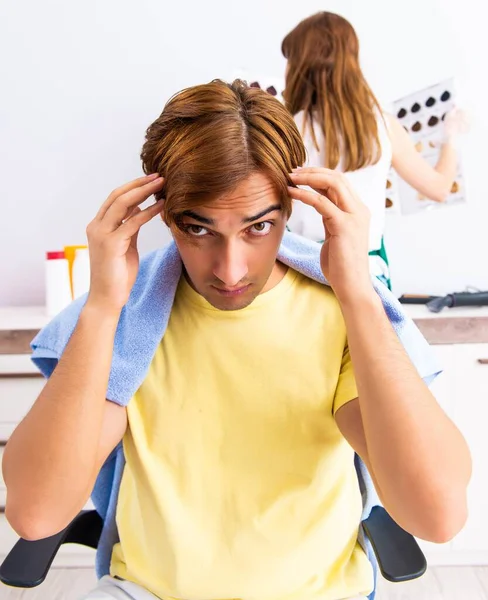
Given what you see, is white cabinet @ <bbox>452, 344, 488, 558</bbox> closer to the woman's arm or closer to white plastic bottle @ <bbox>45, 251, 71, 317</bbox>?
the woman's arm

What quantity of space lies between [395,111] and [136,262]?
139 centimetres

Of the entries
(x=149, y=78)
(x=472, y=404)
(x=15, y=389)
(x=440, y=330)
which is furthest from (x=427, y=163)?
(x=15, y=389)

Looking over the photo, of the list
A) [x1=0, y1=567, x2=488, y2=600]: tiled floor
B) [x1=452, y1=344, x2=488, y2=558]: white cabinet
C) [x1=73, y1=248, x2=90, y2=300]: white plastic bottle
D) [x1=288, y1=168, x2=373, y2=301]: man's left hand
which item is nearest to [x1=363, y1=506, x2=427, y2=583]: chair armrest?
[x1=288, y1=168, x2=373, y2=301]: man's left hand

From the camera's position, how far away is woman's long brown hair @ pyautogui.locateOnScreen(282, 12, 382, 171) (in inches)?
60.2

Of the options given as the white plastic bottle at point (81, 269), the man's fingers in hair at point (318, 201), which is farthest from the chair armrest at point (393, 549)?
the white plastic bottle at point (81, 269)

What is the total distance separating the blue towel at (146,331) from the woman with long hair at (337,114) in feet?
1.97

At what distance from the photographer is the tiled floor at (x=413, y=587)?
1.79 meters

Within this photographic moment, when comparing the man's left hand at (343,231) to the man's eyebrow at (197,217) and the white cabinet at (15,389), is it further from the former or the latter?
the white cabinet at (15,389)

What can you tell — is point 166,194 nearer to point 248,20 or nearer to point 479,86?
point 248,20

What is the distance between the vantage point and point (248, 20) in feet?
6.43

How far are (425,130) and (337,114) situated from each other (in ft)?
1.71

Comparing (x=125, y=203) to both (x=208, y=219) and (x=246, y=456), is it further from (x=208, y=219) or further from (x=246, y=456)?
(x=246, y=456)

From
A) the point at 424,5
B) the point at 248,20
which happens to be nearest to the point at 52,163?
the point at 248,20

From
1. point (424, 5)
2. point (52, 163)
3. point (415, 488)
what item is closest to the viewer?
point (415, 488)
